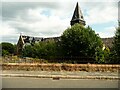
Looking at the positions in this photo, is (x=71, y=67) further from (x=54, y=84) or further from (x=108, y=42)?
(x=108, y=42)

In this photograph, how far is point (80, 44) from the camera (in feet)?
164

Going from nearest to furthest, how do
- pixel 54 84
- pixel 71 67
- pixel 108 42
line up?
pixel 54 84, pixel 71 67, pixel 108 42

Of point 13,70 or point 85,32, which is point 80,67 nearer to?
point 13,70

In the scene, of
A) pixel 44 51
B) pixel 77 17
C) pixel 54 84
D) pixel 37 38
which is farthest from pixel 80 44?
pixel 37 38

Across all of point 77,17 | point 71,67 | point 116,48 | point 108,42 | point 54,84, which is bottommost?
point 54,84

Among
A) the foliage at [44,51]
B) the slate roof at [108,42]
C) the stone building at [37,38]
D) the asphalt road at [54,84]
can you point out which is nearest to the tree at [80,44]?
the foliage at [44,51]

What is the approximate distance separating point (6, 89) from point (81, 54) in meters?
40.1

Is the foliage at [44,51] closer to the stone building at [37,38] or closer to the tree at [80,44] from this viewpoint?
the tree at [80,44]

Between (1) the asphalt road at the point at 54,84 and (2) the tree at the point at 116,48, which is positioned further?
(2) the tree at the point at 116,48

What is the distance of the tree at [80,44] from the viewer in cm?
4881

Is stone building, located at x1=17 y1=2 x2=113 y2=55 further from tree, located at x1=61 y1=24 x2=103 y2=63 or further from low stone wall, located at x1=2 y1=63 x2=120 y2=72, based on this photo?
low stone wall, located at x1=2 y1=63 x2=120 y2=72

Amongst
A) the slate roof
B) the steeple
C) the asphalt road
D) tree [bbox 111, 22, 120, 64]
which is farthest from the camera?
the steeple

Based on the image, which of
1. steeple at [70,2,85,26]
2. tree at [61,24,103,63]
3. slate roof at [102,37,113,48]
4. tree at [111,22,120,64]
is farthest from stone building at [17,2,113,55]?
tree at [111,22,120,64]

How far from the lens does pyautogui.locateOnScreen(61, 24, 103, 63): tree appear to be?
48812mm
